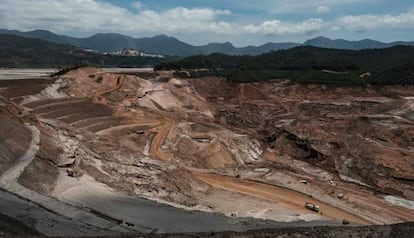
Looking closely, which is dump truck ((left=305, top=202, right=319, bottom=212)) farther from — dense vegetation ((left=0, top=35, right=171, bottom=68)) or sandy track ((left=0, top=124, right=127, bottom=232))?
dense vegetation ((left=0, top=35, right=171, bottom=68))

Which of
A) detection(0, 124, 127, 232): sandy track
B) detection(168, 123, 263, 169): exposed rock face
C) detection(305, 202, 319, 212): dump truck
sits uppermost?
detection(0, 124, 127, 232): sandy track

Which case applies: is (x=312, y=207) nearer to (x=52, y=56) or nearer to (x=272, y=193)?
(x=272, y=193)

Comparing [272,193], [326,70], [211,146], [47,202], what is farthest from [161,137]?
[326,70]

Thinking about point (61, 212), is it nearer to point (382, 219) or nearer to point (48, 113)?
point (382, 219)

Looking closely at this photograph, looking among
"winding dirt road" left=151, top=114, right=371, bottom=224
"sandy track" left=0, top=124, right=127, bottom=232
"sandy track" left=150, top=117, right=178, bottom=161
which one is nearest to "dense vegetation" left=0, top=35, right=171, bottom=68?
"sandy track" left=150, top=117, right=178, bottom=161

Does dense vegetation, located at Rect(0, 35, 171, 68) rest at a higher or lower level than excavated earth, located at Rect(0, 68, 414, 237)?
higher

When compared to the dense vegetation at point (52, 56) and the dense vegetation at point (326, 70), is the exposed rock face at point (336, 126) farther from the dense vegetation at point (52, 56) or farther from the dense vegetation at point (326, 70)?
the dense vegetation at point (52, 56)
